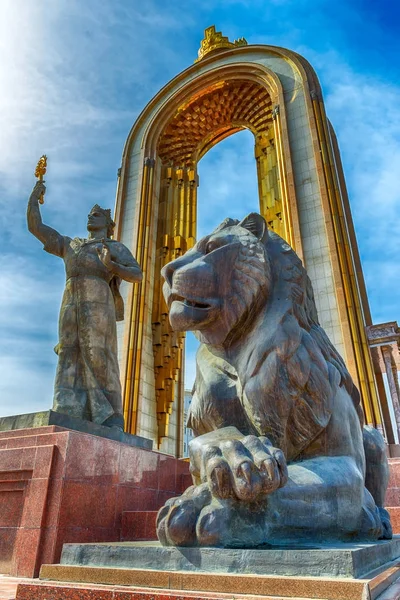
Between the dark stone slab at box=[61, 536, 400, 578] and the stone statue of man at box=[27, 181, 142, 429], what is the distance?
301 centimetres

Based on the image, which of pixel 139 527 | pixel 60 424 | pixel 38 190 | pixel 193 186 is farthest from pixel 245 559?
pixel 193 186

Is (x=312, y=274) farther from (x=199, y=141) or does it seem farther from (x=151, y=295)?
(x=199, y=141)

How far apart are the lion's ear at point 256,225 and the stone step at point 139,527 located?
2.39 metres

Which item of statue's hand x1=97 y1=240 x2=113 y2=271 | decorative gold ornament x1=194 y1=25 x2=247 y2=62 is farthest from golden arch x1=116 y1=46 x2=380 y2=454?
statue's hand x1=97 y1=240 x2=113 y2=271

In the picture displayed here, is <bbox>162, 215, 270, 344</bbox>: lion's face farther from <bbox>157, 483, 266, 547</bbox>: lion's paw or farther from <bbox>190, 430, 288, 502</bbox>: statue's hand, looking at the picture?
<bbox>157, 483, 266, 547</bbox>: lion's paw

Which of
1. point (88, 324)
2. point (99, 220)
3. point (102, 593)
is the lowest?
point (102, 593)

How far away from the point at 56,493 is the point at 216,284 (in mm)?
2161

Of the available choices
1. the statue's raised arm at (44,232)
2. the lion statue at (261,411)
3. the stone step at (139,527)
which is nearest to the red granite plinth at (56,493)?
the stone step at (139,527)

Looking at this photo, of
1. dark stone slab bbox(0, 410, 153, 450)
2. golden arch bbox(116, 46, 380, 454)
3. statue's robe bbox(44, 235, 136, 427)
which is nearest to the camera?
dark stone slab bbox(0, 410, 153, 450)

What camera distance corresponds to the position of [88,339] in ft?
14.4

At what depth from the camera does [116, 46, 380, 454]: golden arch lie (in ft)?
28.9

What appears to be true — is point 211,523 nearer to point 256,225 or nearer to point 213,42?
point 256,225

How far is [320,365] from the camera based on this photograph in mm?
1595

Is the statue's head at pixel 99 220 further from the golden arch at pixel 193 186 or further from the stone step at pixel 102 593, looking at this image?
the golden arch at pixel 193 186
